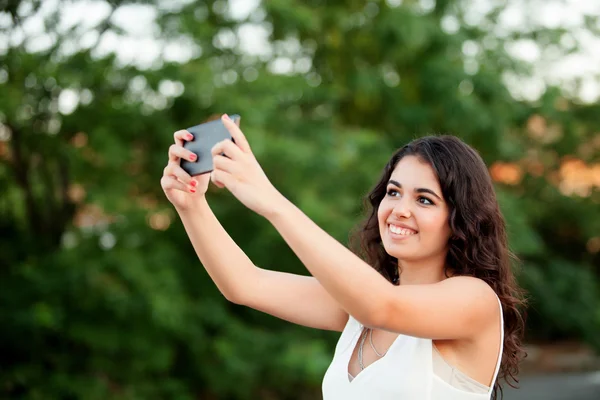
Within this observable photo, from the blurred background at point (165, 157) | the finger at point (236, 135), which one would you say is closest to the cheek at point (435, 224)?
the finger at point (236, 135)

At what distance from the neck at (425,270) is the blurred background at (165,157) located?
400 centimetres

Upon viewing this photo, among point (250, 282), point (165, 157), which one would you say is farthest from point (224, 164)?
A: point (165, 157)

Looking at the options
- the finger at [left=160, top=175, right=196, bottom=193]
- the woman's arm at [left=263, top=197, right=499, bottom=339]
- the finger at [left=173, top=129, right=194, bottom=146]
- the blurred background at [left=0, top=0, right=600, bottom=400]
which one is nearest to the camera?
the woman's arm at [left=263, top=197, right=499, bottom=339]

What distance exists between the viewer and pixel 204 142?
1.46m

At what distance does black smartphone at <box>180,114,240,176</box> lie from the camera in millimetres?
1396

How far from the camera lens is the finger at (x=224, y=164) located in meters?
1.31

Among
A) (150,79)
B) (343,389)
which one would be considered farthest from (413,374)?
(150,79)

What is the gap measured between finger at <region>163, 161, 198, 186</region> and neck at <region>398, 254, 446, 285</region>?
513 mm

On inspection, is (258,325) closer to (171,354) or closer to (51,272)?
(171,354)

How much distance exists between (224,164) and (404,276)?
0.61m

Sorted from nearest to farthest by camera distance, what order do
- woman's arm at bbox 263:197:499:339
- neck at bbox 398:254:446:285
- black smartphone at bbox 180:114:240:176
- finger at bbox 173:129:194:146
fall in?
woman's arm at bbox 263:197:499:339 → black smartphone at bbox 180:114:240:176 → finger at bbox 173:129:194:146 → neck at bbox 398:254:446:285

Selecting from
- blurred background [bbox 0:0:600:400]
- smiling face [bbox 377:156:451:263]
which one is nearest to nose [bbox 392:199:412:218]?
smiling face [bbox 377:156:451:263]

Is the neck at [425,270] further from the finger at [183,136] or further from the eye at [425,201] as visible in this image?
the finger at [183,136]

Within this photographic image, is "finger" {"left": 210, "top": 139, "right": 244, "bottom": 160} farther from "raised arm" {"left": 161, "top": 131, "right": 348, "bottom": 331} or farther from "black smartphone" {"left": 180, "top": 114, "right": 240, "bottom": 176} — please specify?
"raised arm" {"left": 161, "top": 131, "right": 348, "bottom": 331}
